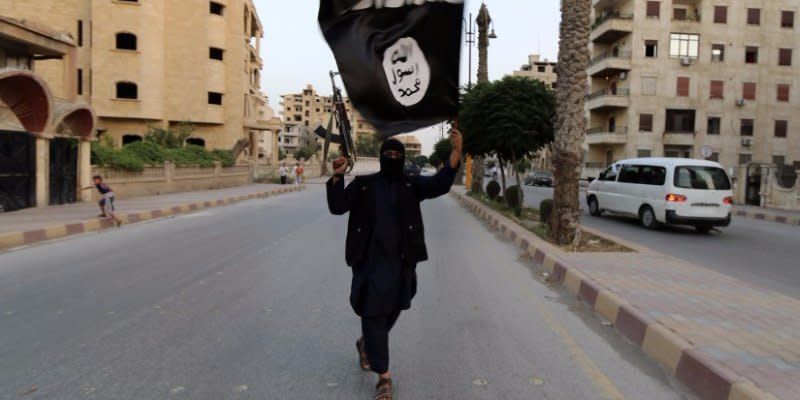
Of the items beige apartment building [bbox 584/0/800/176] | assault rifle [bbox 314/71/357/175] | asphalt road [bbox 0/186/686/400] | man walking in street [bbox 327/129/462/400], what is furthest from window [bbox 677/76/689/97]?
man walking in street [bbox 327/129/462/400]

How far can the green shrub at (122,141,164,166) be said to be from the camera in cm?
2352

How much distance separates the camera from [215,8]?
137 feet

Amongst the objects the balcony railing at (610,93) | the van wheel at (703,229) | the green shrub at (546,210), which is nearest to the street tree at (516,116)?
the green shrub at (546,210)

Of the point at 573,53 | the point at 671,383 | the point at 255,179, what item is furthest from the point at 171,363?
the point at 255,179

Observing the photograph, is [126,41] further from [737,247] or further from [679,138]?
[679,138]

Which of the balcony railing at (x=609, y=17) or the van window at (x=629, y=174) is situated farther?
the balcony railing at (x=609, y=17)

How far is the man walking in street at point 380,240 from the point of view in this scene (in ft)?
11.5

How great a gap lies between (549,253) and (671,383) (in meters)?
4.98

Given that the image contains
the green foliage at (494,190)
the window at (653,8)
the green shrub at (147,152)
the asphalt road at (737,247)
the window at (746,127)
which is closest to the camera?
the asphalt road at (737,247)

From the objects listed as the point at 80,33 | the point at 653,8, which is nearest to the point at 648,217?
the point at 80,33

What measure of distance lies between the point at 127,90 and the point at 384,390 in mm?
39007

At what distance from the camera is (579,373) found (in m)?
4.11

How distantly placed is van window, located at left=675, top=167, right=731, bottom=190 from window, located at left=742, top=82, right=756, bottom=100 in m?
39.3

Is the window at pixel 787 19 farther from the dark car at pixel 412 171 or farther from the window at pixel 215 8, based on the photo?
the dark car at pixel 412 171
